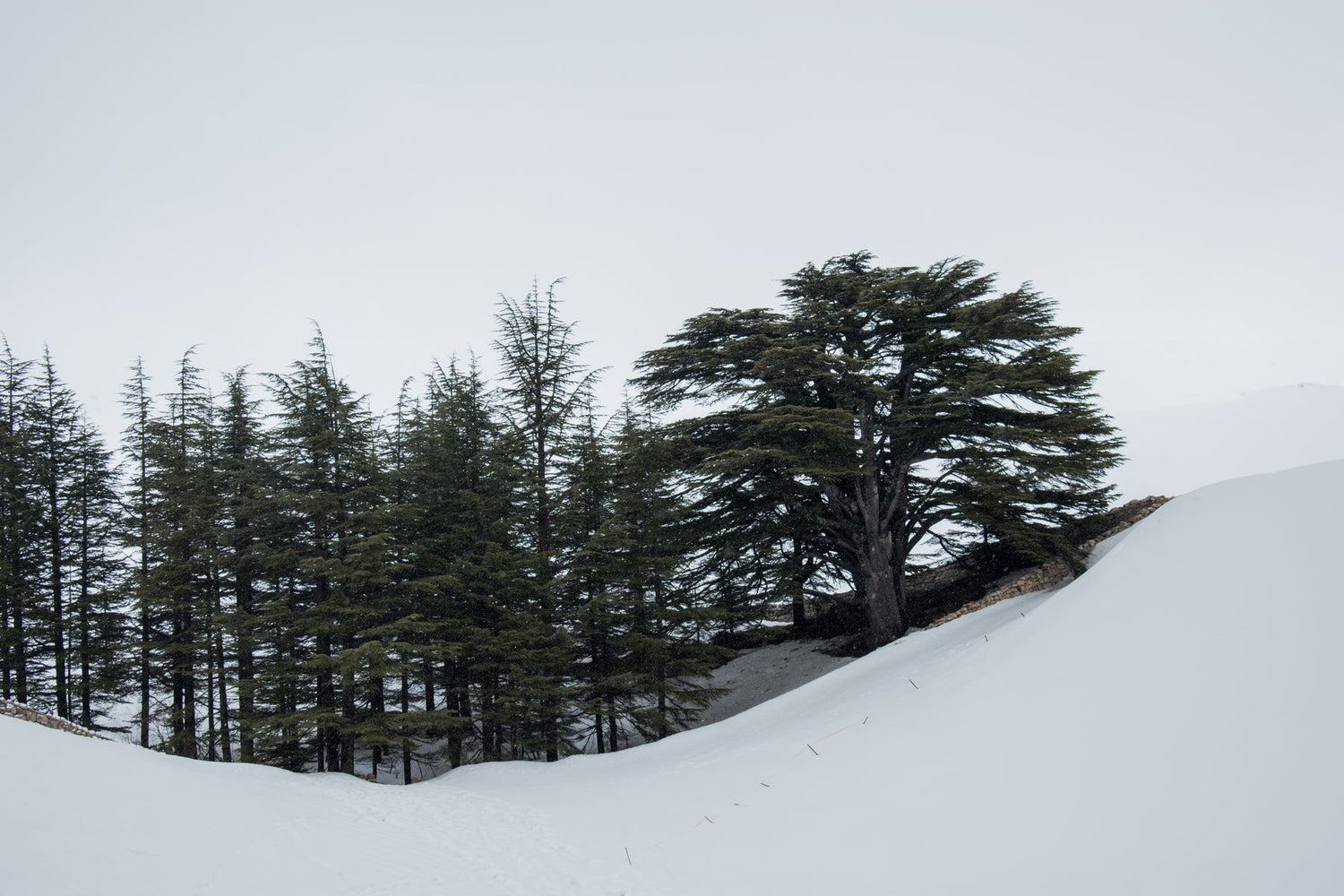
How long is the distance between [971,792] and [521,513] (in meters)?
Answer: 13.4

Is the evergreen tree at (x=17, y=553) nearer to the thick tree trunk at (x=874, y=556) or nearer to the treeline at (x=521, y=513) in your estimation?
the treeline at (x=521, y=513)

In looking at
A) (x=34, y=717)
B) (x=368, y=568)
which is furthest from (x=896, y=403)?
(x=34, y=717)

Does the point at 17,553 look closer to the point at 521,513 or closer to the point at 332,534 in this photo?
the point at 332,534

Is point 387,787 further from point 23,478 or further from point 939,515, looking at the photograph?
point 23,478

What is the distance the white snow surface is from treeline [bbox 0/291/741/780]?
4.66m

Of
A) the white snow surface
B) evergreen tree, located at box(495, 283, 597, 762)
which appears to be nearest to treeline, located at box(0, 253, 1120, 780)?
evergreen tree, located at box(495, 283, 597, 762)

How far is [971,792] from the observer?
16.9 feet

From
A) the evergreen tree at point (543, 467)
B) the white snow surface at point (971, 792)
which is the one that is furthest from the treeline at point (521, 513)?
the white snow surface at point (971, 792)

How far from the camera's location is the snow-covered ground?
377 centimetres

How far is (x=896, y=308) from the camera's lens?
15695 mm

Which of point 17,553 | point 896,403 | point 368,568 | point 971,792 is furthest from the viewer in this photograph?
point 17,553

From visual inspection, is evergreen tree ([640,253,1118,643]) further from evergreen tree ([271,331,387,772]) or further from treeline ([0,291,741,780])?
evergreen tree ([271,331,387,772])

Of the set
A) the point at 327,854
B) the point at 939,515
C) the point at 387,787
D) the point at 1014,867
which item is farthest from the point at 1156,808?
the point at 939,515

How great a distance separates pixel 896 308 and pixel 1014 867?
44.8 ft
